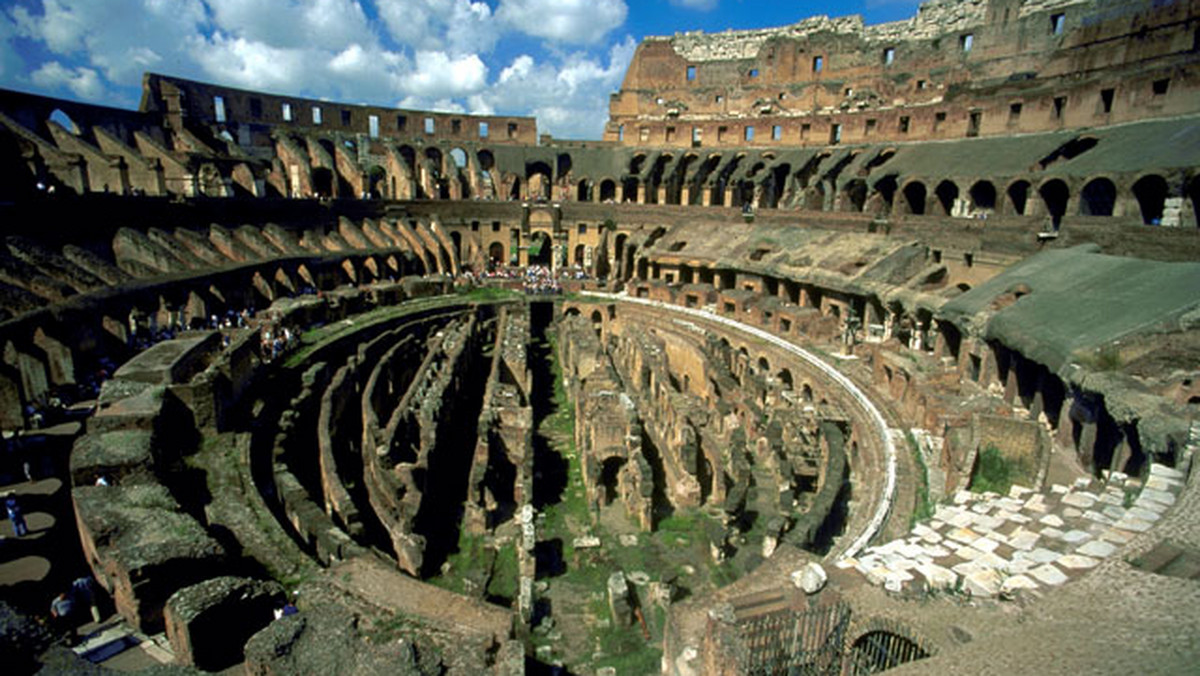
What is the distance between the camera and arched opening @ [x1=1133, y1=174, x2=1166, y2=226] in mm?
19844

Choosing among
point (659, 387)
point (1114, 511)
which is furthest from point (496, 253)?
point (1114, 511)

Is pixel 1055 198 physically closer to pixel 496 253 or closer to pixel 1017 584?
pixel 1017 584

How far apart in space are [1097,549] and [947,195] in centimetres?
2558

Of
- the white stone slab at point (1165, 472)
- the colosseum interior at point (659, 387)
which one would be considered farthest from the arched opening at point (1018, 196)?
the white stone slab at point (1165, 472)

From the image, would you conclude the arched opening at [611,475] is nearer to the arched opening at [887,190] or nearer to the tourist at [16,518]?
the tourist at [16,518]

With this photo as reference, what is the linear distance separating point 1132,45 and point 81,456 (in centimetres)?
3495

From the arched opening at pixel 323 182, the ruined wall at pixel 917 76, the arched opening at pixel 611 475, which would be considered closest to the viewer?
the arched opening at pixel 611 475

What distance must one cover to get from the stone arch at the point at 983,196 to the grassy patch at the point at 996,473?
19180mm

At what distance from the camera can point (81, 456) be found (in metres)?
9.23

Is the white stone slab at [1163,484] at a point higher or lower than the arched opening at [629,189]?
lower

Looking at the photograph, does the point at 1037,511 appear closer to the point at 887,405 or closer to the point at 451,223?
the point at 887,405

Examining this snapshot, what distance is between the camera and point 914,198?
100 feet

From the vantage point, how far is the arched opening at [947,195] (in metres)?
28.2

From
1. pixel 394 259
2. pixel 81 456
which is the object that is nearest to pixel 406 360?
pixel 394 259
